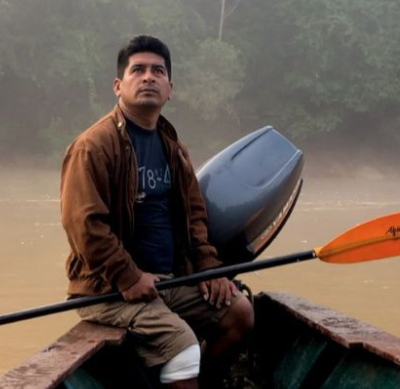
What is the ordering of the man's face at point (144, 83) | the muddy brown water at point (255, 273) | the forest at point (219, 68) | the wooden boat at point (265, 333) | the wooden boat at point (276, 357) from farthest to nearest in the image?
the forest at point (219, 68), the muddy brown water at point (255, 273), the man's face at point (144, 83), the wooden boat at point (265, 333), the wooden boat at point (276, 357)

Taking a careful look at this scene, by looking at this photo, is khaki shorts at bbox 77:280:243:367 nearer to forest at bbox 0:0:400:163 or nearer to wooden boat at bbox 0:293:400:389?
wooden boat at bbox 0:293:400:389

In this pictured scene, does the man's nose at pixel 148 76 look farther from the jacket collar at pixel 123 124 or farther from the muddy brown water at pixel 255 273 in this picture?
the muddy brown water at pixel 255 273

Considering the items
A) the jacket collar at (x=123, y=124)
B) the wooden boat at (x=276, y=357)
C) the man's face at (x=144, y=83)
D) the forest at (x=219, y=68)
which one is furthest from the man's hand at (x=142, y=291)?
the forest at (x=219, y=68)

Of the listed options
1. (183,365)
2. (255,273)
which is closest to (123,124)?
(183,365)

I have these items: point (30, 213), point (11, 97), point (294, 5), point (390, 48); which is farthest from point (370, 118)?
point (30, 213)

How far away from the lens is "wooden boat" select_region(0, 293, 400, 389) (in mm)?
2199

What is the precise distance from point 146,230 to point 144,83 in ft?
1.47

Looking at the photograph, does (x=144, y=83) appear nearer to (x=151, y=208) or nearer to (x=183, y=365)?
(x=151, y=208)

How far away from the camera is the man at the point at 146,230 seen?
2373 millimetres

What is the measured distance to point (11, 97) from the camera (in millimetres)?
25781

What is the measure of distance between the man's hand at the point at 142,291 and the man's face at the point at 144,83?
53cm

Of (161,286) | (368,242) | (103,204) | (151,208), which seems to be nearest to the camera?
(103,204)

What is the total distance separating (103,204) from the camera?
2363 mm

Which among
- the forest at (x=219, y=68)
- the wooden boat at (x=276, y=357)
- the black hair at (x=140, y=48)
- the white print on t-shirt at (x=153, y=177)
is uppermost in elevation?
the forest at (x=219, y=68)
